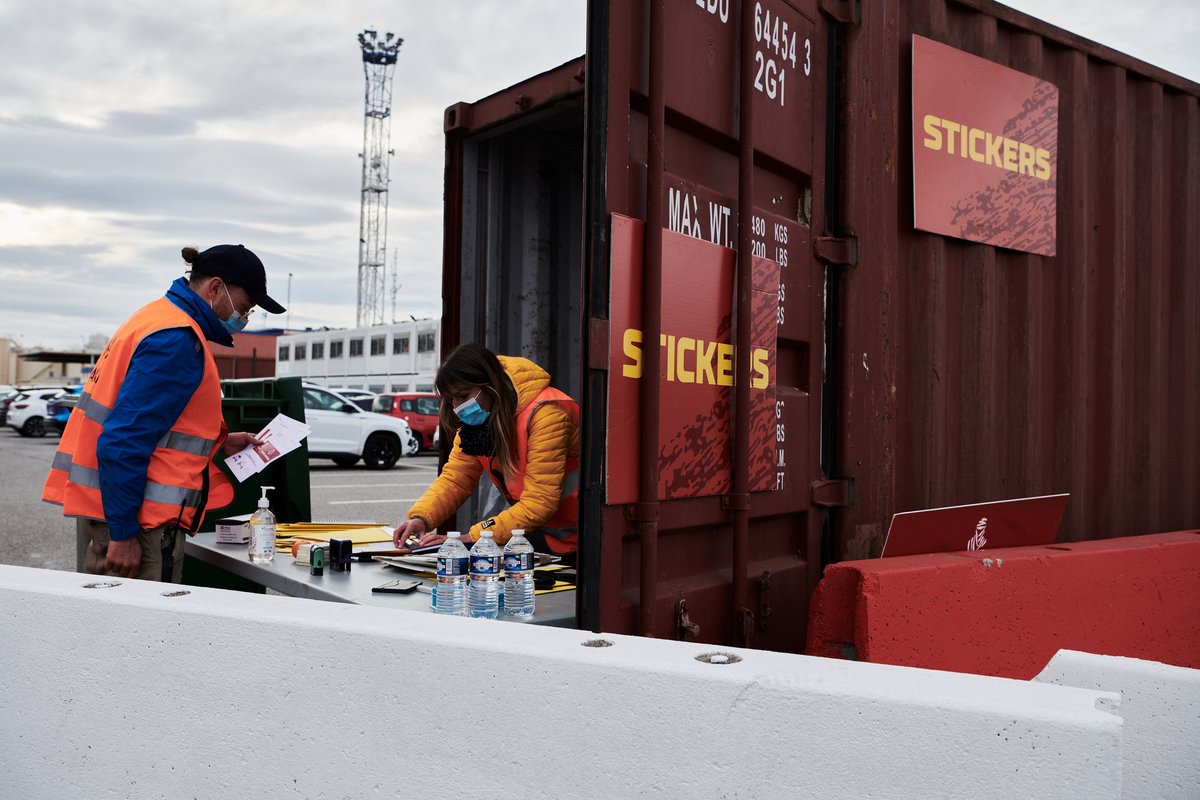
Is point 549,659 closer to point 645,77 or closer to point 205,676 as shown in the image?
point 205,676

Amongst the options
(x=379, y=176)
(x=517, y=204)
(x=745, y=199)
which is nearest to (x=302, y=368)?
(x=379, y=176)

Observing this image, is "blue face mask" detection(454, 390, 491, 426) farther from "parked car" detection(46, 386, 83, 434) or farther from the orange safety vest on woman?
"parked car" detection(46, 386, 83, 434)

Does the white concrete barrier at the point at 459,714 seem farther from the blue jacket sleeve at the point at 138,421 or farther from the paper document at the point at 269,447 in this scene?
the paper document at the point at 269,447

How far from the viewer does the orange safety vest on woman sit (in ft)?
10.0

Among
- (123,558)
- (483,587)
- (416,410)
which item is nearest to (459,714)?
(483,587)

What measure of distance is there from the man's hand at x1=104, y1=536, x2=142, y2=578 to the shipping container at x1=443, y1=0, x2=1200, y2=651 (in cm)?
147

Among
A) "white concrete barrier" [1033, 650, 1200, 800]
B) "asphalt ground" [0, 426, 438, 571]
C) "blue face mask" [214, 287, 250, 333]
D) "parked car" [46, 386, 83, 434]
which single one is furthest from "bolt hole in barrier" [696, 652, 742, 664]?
"parked car" [46, 386, 83, 434]

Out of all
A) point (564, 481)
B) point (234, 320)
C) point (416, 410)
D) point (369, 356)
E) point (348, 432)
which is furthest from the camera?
point (369, 356)

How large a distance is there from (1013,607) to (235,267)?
295 cm

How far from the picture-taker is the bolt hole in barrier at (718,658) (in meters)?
1.73

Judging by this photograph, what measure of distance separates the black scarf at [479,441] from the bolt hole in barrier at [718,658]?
82.4 inches

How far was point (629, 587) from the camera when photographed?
108 inches

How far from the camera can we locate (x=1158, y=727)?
2096 millimetres

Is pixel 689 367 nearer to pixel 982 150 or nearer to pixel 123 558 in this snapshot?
pixel 123 558
